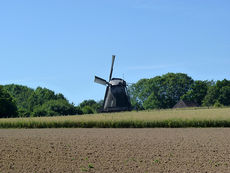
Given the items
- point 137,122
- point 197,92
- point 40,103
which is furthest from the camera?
point 40,103

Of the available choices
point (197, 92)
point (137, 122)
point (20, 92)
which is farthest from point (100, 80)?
point (20, 92)

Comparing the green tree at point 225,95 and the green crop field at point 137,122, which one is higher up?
the green tree at point 225,95

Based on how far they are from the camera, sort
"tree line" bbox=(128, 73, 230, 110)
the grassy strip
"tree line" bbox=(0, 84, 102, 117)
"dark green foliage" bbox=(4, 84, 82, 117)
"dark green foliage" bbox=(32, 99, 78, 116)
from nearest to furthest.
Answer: the grassy strip < "tree line" bbox=(0, 84, 102, 117) < "dark green foliage" bbox=(32, 99, 78, 116) < "dark green foliage" bbox=(4, 84, 82, 117) < "tree line" bbox=(128, 73, 230, 110)

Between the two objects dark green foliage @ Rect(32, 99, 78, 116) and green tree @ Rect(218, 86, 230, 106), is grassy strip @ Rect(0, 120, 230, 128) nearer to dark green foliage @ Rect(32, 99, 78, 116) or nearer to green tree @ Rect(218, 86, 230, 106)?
dark green foliage @ Rect(32, 99, 78, 116)

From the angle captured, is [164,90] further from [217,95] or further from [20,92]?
[20,92]

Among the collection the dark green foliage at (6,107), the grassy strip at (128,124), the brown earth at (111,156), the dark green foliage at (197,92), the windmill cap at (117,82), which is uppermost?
the dark green foliage at (197,92)

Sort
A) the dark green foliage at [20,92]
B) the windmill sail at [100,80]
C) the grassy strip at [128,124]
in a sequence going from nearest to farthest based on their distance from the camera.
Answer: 1. the grassy strip at [128,124]
2. the windmill sail at [100,80]
3. the dark green foliage at [20,92]

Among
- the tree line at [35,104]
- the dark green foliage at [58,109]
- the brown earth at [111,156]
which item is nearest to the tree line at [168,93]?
the tree line at [35,104]

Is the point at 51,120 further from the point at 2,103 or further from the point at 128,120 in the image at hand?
the point at 2,103

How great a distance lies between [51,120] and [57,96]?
63.2 metres

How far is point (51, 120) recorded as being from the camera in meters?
36.2

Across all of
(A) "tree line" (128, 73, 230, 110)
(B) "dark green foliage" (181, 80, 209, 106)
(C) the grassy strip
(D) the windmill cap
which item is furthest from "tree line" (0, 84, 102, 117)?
(C) the grassy strip

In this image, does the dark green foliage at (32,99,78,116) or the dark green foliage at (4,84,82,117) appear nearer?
the dark green foliage at (32,99,78,116)

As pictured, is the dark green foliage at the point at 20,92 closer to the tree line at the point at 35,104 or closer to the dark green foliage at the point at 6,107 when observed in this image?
the tree line at the point at 35,104
